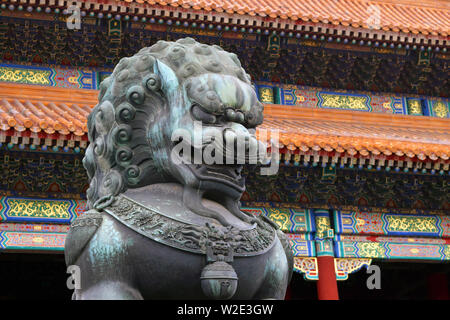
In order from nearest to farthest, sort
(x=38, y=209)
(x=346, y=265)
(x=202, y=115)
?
(x=202, y=115) → (x=38, y=209) → (x=346, y=265)

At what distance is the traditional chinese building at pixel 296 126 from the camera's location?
9.79 meters

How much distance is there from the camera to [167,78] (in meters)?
3.02

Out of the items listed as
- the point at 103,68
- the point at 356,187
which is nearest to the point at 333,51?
the point at 356,187

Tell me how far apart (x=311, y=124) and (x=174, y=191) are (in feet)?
30.1

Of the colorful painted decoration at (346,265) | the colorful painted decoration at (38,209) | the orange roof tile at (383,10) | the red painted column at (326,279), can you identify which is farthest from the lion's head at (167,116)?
the orange roof tile at (383,10)

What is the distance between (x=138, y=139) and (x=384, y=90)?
35.7ft

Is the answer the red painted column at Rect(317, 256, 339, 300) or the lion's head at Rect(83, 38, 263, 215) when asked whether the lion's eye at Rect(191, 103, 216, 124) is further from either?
the red painted column at Rect(317, 256, 339, 300)

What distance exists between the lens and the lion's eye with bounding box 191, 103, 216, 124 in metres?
2.96

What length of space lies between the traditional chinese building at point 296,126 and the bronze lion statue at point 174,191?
19.0 feet

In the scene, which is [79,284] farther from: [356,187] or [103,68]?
[103,68]

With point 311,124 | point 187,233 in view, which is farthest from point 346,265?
point 187,233

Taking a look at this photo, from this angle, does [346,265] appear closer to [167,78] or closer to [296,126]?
[296,126]

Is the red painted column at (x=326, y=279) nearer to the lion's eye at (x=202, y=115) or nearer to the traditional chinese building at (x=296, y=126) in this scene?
the traditional chinese building at (x=296, y=126)

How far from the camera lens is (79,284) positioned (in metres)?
2.89
